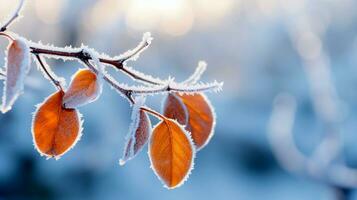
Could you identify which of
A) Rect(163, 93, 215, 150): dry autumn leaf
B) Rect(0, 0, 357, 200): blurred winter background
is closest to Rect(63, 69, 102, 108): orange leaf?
Rect(163, 93, 215, 150): dry autumn leaf

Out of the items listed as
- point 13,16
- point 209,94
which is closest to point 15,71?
point 13,16

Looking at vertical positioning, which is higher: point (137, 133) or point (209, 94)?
point (209, 94)

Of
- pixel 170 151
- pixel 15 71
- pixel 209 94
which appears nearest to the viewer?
pixel 15 71

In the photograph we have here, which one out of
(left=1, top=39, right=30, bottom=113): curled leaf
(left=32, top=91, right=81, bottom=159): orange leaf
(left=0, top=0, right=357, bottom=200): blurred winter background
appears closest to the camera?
(left=1, top=39, right=30, bottom=113): curled leaf

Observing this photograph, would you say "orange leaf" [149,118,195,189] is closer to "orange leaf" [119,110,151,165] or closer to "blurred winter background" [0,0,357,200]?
"orange leaf" [119,110,151,165]

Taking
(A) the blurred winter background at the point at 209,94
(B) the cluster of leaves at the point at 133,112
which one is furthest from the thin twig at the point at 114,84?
(A) the blurred winter background at the point at 209,94

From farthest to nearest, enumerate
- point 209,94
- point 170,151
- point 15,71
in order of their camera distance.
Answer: point 209,94 < point 170,151 < point 15,71

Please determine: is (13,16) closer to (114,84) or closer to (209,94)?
(114,84)
